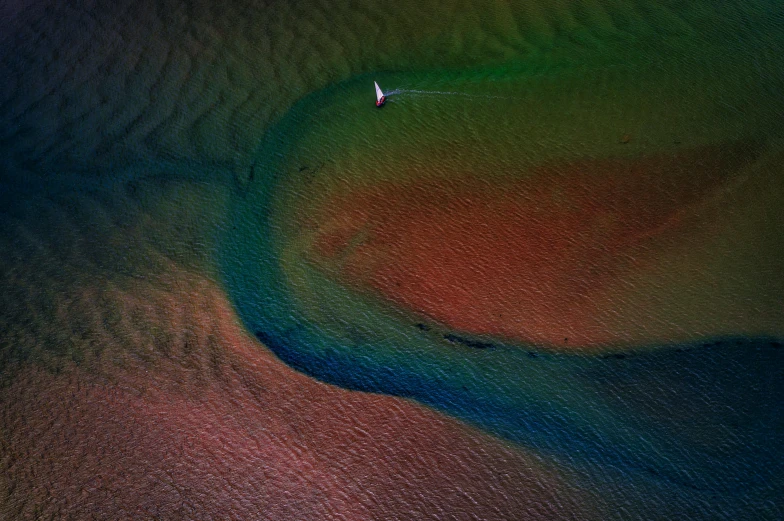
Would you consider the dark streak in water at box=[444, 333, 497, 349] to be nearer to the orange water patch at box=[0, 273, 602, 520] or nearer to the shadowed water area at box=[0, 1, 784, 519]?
the shadowed water area at box=[0, 1, 784, 519]

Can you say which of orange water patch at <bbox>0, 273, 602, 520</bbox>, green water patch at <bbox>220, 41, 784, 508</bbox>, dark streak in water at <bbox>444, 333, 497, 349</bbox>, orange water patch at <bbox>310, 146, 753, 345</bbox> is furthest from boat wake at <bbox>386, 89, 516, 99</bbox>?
orange water patch at <bbox>0, 273, 602, 520</bbox>

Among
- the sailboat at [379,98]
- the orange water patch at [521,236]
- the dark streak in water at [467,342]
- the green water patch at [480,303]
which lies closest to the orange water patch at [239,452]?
the green water patch at [480,303]

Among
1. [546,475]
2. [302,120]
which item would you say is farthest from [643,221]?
[302,120]

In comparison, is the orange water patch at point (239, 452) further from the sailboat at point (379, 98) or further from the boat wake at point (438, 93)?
the boat wake at point (438, 93)

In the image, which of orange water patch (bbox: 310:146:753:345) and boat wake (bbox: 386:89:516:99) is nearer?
orange water patch (bbox: 310:146:753:345)

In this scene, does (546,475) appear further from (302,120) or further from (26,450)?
(302,120)

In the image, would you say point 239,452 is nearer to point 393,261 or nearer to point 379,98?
point 393,261
